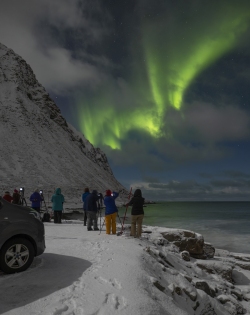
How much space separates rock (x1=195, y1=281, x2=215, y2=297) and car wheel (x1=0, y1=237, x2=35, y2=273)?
5366mm

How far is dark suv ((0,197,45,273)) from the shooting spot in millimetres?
6145

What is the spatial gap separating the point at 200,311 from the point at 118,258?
8.52 ft

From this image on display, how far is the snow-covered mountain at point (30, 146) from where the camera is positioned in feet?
258

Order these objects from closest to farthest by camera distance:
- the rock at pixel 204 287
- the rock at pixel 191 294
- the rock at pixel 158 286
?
1. the rock at pixel 158 286
2. the rock at pixel 191 294
3. the rock at pixel 204 287

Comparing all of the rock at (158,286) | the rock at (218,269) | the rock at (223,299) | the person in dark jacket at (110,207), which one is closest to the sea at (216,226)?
the person in dark jacket at (110,207)

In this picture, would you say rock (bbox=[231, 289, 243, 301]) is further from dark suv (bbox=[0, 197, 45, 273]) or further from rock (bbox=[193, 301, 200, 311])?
dark suv (bbox=[0, 197, 45, 273])

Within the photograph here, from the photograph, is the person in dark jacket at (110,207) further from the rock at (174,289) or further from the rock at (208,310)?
the rock at (208,310)

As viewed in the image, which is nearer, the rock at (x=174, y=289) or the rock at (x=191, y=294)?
the rock at (x=174, y=289)

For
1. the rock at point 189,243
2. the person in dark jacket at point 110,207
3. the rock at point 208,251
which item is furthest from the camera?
the rock at point 208,251

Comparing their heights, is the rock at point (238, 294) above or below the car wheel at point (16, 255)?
below

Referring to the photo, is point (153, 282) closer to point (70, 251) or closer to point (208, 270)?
point (70, 251)

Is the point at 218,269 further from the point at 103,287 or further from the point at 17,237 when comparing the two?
the point at 17,237

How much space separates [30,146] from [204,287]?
91.2 metres

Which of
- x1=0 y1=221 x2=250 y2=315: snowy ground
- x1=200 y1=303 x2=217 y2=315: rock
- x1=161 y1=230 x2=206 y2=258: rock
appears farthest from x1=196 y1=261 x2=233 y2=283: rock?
x1=200 y1=303 x2=217 y2=315: rock
